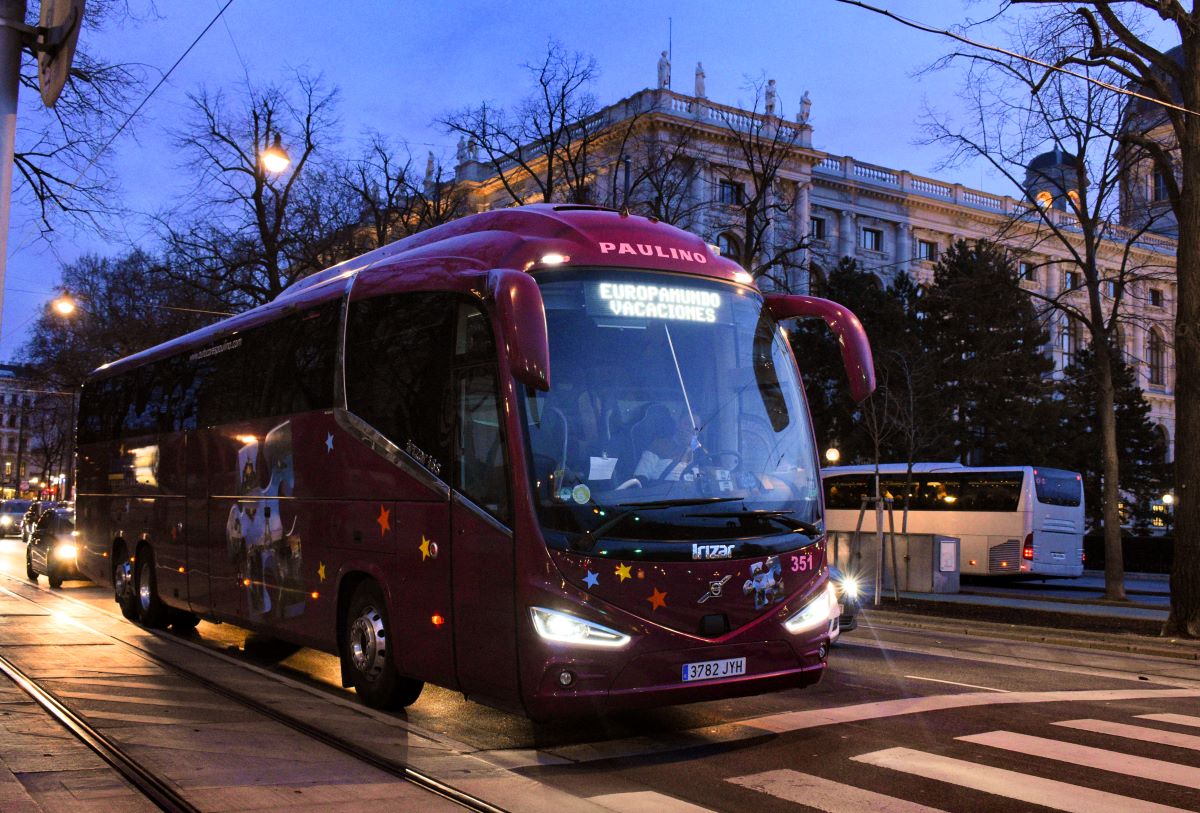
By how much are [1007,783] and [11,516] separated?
57.3 m

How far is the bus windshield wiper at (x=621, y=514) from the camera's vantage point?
755cm

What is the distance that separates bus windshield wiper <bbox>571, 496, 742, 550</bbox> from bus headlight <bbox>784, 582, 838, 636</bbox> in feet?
3.60

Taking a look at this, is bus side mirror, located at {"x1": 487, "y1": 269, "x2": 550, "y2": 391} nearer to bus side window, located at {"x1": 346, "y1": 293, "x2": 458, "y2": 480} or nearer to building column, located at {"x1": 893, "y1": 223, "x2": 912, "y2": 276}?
bus side window, located at {"x1": 346, "y1": 293, "x2": 458, "y2": 480}

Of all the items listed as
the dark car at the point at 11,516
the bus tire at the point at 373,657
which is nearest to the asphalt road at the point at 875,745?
the bus tire at the point at 373,657

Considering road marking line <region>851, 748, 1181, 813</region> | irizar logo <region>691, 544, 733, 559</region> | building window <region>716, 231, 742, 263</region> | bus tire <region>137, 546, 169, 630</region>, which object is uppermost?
building window <region>716, 231, 742, 263</region>

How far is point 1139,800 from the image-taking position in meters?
6.87

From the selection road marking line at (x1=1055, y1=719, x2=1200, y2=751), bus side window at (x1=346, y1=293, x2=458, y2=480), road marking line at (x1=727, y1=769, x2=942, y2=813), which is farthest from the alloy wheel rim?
road marking line at (x1=1055, y1=719, x2=1200, y2=751)

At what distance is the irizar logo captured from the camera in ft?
25.5

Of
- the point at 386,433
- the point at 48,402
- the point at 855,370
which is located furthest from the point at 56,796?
the point at 48,402

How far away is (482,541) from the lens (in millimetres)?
7973

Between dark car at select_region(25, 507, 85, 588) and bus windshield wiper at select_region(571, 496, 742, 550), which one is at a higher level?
bus windshield wiper at select_region(571, 496, 742, 550)

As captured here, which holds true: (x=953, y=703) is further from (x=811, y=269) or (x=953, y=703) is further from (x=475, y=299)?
(x=811, y=269)

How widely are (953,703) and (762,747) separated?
2842mm

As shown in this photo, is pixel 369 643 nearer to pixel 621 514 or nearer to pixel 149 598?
pixel 621 514
